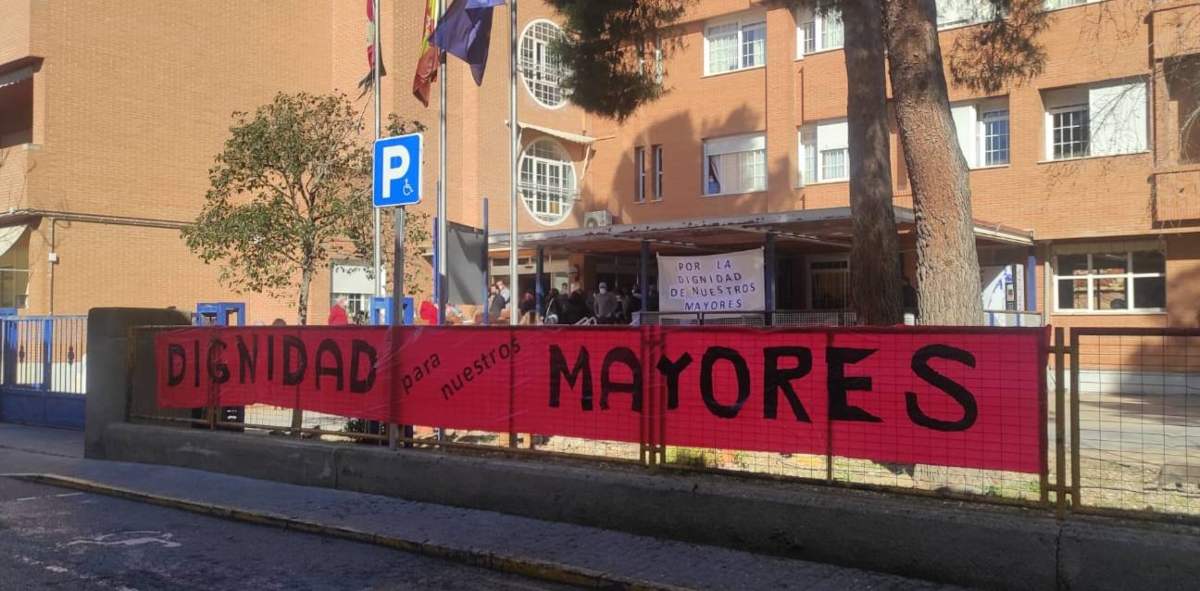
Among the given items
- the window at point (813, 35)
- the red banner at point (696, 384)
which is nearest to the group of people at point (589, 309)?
the window at point (813, 35)

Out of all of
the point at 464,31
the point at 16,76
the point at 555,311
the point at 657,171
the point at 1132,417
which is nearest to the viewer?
the point at 1132,417

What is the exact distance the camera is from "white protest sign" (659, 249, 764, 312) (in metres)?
18.0

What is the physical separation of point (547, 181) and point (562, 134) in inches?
64.1

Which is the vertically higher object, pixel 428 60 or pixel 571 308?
pixel 428 60

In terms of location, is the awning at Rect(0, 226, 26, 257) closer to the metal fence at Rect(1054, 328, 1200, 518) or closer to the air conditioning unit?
the air conditioning unit

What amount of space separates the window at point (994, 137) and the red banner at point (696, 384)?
1678 centimetres

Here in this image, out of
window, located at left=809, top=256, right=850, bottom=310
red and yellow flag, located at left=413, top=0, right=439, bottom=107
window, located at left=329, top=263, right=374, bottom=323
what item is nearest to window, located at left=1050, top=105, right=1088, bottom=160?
window, located at left=809, top=256, right=850, bottom=310

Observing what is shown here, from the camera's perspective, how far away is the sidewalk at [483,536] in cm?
631

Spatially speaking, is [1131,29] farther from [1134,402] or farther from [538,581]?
[538,581]

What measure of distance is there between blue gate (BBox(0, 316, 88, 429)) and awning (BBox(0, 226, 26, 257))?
8.79 meters

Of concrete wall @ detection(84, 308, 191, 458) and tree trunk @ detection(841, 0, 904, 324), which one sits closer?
tree trunk @ detection(841, 0, 904, 324)

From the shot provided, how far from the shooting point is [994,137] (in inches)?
866

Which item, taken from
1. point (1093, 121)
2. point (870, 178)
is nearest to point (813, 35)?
point (1093, 121)

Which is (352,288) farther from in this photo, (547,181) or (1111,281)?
(1111,281)
